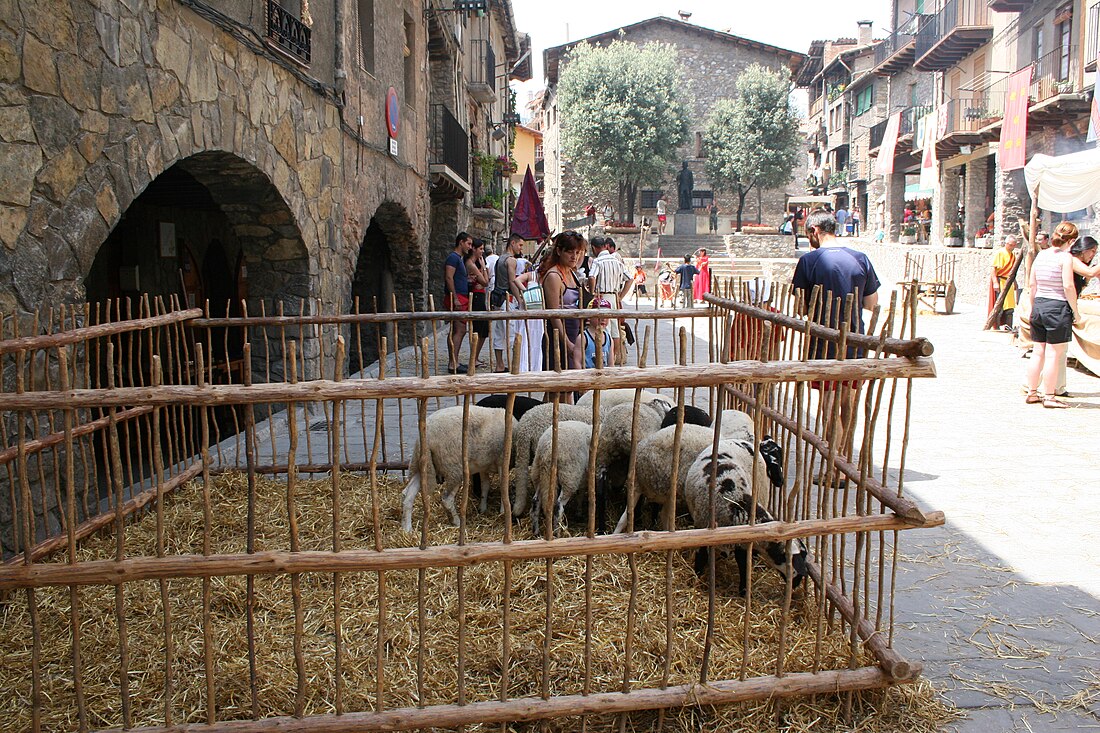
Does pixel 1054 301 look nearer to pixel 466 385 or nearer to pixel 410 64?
pixel 466 385

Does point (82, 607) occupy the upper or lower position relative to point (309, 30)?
lower

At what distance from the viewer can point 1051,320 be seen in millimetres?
8000

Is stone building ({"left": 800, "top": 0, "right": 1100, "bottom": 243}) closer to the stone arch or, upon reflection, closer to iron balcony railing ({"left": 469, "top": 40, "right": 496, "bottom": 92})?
iron balcony railing ({"left": 469, "top": 40, "right": 496, "bottom": 92})

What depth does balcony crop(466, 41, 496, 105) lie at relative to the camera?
20875 millimetres

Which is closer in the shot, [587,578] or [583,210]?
[587,578]

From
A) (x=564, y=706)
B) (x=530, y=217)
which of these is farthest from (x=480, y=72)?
(x=564, y=706)

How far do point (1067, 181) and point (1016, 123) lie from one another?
26.0 ft

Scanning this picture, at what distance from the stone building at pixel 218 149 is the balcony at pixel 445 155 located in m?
0.06

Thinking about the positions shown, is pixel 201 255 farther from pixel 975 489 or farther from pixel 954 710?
pixel 954 710

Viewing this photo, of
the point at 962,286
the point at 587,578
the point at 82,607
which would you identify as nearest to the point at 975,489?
the point at 587,578

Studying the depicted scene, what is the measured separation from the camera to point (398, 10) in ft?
39.8

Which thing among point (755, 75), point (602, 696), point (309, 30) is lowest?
point (602, 696)

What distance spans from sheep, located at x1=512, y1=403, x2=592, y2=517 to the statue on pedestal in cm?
3916

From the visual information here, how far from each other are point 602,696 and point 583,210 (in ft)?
132
